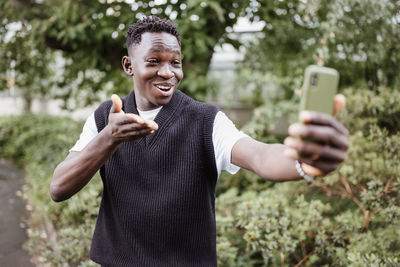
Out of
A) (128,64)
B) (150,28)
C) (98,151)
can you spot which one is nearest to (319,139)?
(98,151)

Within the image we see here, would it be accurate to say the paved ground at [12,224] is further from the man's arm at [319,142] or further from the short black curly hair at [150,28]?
the man's arm at [319,142]

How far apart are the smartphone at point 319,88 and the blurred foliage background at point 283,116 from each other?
1.94 meters

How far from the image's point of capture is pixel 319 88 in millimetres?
917

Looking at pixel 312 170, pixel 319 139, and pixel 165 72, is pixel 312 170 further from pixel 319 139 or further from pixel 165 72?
pixel 165 72

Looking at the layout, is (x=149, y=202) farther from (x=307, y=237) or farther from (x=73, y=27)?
(x=73, y=27)

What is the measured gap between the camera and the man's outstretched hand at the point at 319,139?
2.98 feet

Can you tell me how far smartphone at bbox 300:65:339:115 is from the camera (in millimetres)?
914

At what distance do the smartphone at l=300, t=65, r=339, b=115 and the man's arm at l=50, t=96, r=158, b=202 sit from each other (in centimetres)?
53

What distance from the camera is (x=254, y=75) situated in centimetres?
638

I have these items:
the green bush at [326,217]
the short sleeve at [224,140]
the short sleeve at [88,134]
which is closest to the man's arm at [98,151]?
the short sleeve at [88,134]

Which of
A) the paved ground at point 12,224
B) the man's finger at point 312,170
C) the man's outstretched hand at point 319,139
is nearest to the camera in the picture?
the man's outstretched hand at point 319,139

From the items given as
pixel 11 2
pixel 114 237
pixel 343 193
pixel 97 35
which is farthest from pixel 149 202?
pixel 11 2

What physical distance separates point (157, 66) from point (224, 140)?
47cm

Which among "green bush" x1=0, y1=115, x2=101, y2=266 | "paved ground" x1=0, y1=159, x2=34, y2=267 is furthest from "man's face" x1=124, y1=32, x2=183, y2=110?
"paved ground" x1=0, y1=159, x2=34, y2=267
